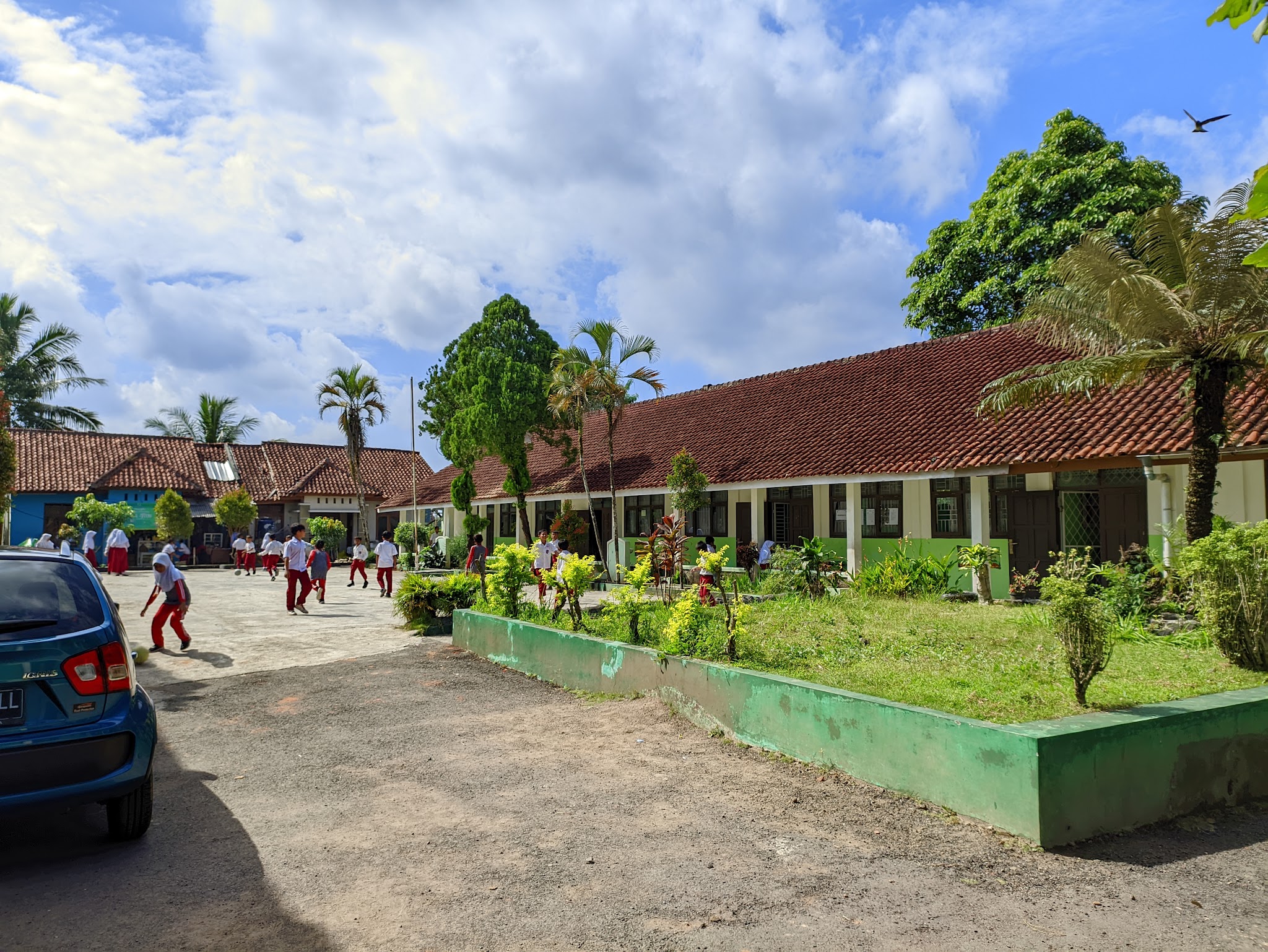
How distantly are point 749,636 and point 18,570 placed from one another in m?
6.19

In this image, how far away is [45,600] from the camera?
14.3ft

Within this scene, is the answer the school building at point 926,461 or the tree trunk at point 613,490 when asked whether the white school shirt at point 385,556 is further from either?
the school building at point 926,461

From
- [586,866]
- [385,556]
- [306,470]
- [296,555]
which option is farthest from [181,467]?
[586,866]

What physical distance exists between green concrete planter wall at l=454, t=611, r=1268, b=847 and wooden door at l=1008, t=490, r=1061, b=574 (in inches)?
404

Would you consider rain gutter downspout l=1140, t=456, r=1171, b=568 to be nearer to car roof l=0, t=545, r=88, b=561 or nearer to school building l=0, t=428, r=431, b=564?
car roof l=0, t=545, r=88, b=561

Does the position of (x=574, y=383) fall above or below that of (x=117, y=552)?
above

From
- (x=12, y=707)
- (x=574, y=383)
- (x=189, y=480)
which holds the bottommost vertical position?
(x=12, y=707)

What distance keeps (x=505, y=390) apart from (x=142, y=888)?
72.9 ft

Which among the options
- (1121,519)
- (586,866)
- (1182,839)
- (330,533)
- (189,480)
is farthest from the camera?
(189,480)

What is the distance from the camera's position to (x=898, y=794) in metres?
5.15

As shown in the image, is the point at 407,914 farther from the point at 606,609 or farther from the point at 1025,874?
the point at 606,609

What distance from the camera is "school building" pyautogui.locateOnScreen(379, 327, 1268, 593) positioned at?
43.7ft

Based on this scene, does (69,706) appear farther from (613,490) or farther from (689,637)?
(613,490)

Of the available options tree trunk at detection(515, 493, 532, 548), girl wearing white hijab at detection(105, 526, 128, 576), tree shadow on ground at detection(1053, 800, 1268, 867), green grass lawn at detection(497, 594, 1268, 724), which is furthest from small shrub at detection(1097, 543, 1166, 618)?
girl wearing white hijab at detection(105, 526, 128, 576)
